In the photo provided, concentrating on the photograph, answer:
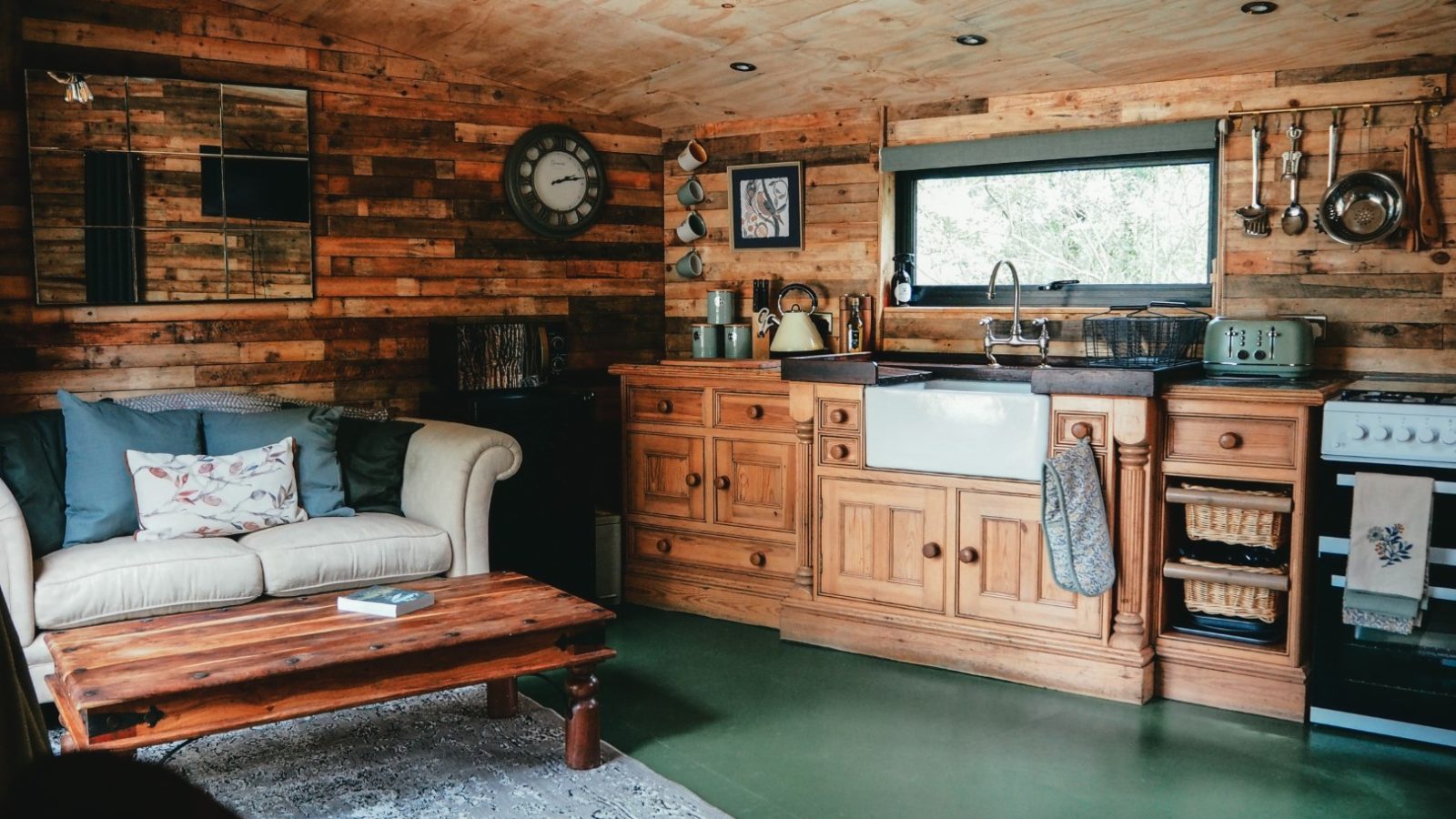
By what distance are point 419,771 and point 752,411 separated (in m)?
1.91

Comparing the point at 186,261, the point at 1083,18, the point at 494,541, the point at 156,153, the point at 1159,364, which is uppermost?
the point at 1083,18

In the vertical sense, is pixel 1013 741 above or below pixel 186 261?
below

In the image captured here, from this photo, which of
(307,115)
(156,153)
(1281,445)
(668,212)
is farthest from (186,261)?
(1281,445)

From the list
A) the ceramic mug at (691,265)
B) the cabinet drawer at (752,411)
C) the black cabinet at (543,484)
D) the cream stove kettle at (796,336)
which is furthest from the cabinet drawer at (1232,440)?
the ceramic mug at (691,265)

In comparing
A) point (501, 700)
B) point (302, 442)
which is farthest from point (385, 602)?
point (302, 442)

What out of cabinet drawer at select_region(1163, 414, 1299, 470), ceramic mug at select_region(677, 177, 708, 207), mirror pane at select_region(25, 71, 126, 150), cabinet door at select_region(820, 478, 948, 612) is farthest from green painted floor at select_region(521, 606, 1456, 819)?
mirror pane at select_region(25, 71, 126, 150)

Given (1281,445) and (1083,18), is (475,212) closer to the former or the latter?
(1083,18)

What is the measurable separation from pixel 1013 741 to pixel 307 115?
3297mm

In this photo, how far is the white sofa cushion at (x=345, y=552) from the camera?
11.5ft

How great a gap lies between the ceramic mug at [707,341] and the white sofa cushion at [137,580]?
82.2 inches

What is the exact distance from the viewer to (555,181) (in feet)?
16.6

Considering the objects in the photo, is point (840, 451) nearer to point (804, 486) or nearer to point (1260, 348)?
point (804, 486)

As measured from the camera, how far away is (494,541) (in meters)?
4.34

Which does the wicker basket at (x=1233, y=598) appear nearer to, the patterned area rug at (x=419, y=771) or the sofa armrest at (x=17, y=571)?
the patterned area rug at (x=419, y=771)
